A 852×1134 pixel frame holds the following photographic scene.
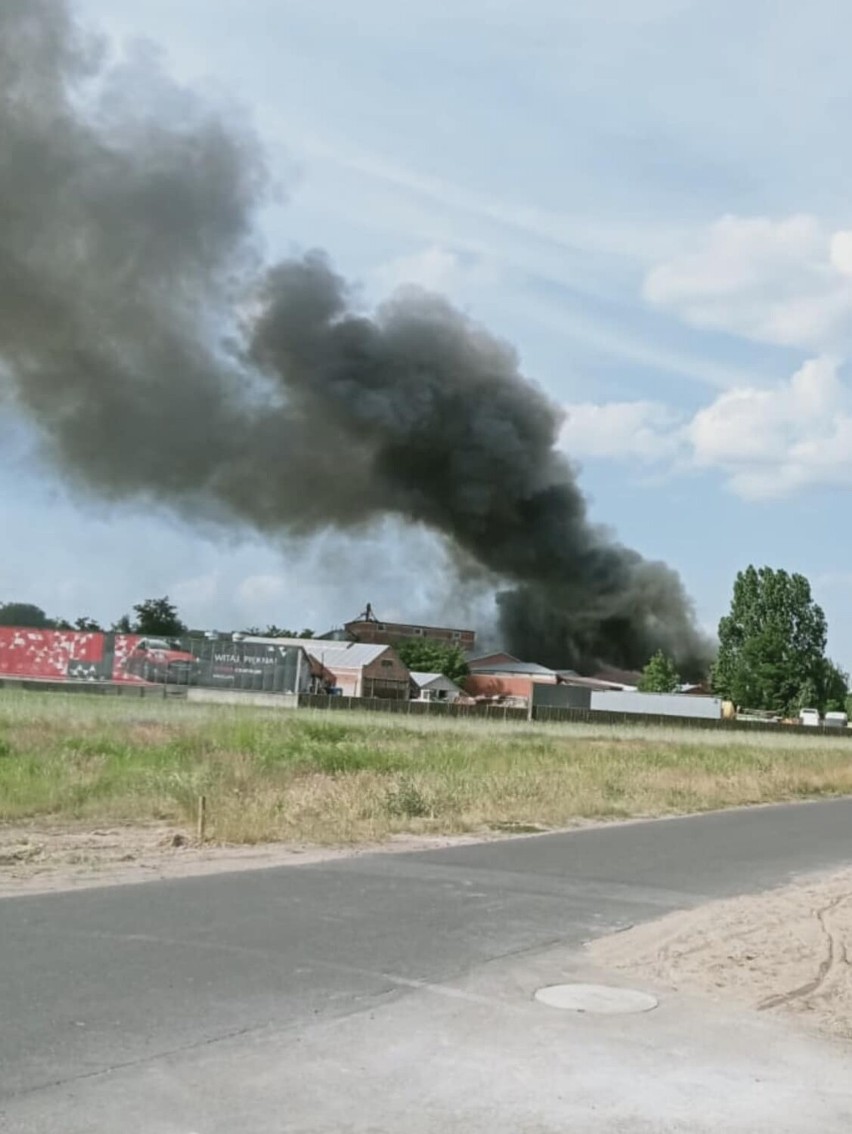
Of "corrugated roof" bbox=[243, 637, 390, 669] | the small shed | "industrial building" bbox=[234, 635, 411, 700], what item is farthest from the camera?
the small shed

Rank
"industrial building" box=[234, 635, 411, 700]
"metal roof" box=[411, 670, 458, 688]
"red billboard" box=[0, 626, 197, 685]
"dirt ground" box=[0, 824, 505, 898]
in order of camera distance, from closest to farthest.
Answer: "dirt ground" box=[0, 824, 505, 898], "red billboard" box=[0, 626, 197, 685], "industrial building" box=[234, 635, 411, 700], "metal roof" box=[411, 670, 458, 688]

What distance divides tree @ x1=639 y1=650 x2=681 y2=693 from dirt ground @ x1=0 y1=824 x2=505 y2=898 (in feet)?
→ 233

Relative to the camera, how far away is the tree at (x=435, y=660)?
299ft

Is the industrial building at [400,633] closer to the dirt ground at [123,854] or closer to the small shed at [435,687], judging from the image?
the small shed at [435,687]

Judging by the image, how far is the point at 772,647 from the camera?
292ft

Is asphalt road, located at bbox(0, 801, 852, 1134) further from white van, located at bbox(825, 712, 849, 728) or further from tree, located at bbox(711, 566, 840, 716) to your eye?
tree, located at bbox(711, 566, 840, 716)

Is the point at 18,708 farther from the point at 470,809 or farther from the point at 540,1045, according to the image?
the point at 540,1045

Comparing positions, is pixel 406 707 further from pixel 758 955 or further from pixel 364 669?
pixel 758 955

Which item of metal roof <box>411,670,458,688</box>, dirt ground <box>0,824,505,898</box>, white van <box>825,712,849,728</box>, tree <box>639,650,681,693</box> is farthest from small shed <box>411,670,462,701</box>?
dirt ground <box>0,824,505,898</box>

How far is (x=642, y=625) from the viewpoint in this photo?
89.1 m

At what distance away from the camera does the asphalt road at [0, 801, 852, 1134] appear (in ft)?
→ 16.8

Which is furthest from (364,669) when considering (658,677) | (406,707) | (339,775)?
(339,775)

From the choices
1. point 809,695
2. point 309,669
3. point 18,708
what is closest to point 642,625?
point 809,695

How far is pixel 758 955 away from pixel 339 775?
12.0 metres
